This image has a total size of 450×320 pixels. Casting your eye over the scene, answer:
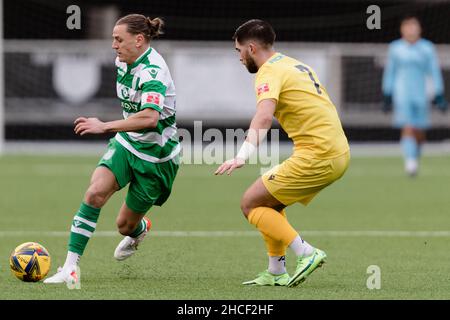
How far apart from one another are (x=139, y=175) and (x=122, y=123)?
74 cm

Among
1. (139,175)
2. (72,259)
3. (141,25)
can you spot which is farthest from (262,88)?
(72,259)

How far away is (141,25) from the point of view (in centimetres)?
789

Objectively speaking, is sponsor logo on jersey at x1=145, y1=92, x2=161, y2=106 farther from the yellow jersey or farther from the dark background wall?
the dark background wall

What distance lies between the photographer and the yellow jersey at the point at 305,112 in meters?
7.31

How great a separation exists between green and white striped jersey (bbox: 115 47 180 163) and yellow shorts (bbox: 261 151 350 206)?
3.28 feet

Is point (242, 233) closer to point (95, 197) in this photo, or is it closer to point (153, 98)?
point (95, 197)

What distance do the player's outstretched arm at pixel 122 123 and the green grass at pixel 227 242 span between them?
109 cm

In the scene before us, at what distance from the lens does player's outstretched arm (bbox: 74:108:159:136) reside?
7254 mm

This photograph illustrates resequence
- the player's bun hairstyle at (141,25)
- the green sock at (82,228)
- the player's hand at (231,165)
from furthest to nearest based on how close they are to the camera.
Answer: the player's bun hairstyle at (141,25)
the green sock at (82,228)
the player's hand at (231,165)

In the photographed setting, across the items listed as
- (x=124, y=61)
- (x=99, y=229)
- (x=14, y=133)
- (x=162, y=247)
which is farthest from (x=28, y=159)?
(x=124, y=61)

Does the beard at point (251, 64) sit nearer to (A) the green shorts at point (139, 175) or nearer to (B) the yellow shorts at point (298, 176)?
(B) the yellow shorts at point (298, 176)

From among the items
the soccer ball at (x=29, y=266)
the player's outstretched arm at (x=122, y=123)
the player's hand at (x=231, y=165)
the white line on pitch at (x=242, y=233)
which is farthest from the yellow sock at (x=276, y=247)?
the white line on pitch at (x=242, y=233)

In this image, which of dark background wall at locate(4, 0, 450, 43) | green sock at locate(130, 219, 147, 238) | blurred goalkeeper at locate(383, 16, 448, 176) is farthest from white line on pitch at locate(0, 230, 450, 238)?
dark background wall at locate(4, 0, 450, 43)

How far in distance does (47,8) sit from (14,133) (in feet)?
9.85
